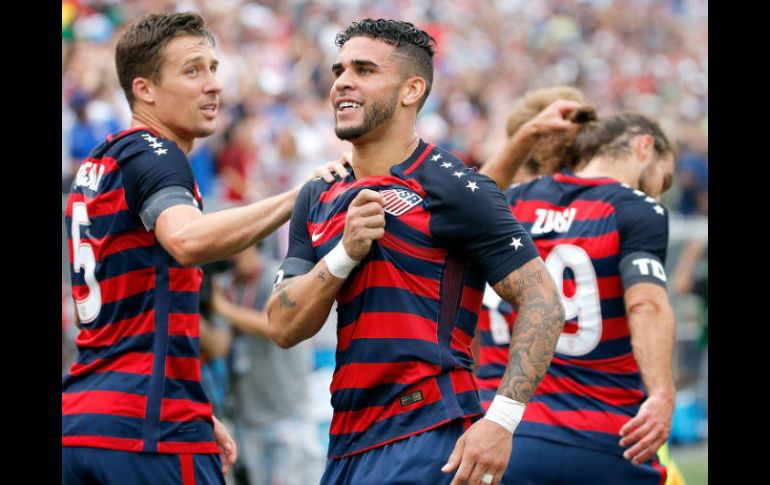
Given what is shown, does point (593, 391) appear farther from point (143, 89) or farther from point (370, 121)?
point (143, 89)

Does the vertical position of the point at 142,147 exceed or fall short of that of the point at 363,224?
it exceeds it

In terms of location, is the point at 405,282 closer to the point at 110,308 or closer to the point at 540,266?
the point at 540,266

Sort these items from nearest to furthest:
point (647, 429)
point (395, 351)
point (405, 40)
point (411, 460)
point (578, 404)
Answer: point (411, 460), point (395, 351), point (405, 40), point (647, 429), point (578, 404)

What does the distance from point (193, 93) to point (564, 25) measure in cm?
1994

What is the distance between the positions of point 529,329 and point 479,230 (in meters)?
0.40

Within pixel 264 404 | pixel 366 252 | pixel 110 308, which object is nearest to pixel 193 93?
pixel 110 308

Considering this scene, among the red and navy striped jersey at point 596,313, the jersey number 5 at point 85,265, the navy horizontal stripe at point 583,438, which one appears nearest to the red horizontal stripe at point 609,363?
the red and navy striped jersey at point 596,313

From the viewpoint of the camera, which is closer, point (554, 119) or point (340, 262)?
point (340, 262)

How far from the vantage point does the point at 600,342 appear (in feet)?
18.3

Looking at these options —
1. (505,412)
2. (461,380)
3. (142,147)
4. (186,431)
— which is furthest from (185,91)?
(505,412)

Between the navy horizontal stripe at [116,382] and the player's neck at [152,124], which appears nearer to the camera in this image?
the navy horizontal stripe at [116,382]

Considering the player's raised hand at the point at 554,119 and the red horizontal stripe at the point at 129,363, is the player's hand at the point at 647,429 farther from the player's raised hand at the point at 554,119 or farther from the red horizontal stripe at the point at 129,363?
the red horizontal stripe at the point at 129,363

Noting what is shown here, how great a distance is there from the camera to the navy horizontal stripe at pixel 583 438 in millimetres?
5449

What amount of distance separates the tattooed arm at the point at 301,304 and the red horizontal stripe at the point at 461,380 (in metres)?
0.52
